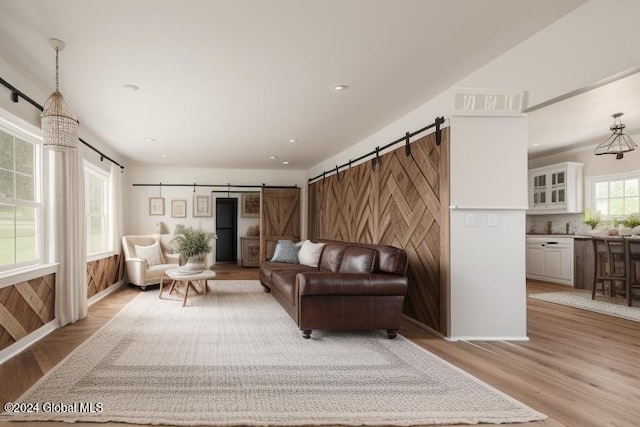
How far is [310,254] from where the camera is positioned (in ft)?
19.5

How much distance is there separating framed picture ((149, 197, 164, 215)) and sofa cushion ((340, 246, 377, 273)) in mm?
5766

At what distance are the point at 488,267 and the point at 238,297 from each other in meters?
3.67

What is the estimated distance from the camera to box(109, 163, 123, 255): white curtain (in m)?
6.81

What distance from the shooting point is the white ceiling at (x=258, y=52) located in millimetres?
2420

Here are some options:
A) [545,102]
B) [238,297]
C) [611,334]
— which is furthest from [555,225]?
[238,297]

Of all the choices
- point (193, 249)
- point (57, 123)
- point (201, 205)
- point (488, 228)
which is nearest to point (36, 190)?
point (57, 123)

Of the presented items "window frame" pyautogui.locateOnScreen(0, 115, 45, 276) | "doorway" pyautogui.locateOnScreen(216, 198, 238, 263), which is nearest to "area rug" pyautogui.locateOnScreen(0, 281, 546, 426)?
"window frame" pyautogui.locateOnScreen(0, 115, 45, 276)

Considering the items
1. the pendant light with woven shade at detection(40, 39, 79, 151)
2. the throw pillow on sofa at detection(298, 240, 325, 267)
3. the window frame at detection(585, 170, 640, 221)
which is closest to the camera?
the pendant light with woven shade at detection(40, 39, 79, 151)

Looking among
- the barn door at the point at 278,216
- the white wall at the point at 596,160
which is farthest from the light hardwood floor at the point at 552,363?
the barn door at the point at 278,216

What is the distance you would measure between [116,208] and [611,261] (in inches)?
322

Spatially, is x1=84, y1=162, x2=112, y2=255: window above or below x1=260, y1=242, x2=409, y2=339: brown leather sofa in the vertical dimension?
above

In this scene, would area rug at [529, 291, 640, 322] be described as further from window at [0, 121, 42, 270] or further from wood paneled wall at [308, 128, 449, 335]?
window at [0, 121, 42, 270]

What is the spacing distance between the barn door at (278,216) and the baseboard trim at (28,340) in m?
5.25

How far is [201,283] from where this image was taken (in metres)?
6.49
